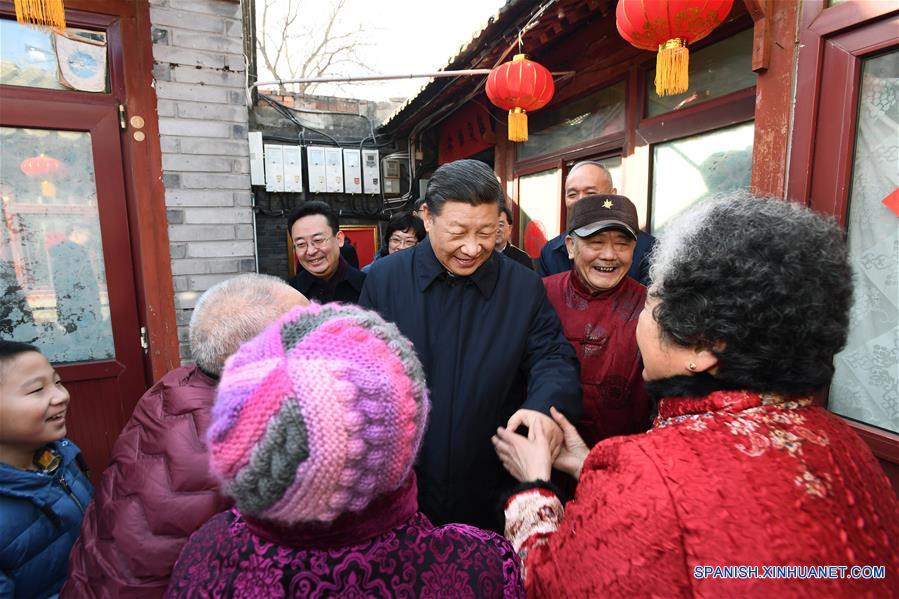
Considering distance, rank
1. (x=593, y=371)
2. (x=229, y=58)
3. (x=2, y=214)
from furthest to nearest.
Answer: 1. (x=229, y=58)
2. (x=2, y=214)
3. (x=593, y=371)

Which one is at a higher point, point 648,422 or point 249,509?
point 249,509

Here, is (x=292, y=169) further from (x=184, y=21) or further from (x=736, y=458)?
(x=736, y=458)

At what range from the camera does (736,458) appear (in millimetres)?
885

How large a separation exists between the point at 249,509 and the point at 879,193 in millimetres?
2877

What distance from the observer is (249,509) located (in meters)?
0.69

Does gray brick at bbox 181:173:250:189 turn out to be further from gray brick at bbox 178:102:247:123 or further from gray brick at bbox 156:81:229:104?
gray brick at bbox 156:81:229:104

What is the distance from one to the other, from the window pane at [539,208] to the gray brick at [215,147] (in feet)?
11.8

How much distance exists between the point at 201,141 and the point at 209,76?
0.39m

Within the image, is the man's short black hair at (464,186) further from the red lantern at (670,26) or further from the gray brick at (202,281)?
the gray brick at (202,281)

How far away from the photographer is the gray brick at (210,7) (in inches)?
108

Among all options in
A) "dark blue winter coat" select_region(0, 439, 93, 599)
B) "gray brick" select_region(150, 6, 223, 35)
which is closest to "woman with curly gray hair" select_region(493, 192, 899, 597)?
"dark blue winter coat" select_region(0, 439, 93, 599)

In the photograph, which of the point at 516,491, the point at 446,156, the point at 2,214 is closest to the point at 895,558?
the point at 516,491

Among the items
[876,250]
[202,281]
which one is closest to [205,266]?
[202,281]

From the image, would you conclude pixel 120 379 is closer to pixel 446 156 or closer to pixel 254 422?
pixel 254 422
